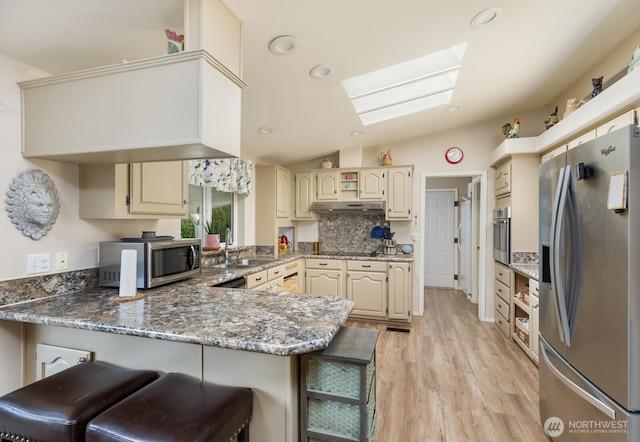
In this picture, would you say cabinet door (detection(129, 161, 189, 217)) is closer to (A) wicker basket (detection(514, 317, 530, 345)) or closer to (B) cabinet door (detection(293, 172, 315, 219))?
(B) cabinet door (detection(293, 172, 315, 219))

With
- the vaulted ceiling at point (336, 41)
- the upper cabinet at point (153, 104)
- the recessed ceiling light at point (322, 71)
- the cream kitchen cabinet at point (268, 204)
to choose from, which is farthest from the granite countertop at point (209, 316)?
the cream kitchen cabinet at point (268, 204)

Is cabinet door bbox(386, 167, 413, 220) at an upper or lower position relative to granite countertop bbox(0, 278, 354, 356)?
upper

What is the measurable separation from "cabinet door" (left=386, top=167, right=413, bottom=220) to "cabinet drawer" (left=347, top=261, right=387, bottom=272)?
0.67 m

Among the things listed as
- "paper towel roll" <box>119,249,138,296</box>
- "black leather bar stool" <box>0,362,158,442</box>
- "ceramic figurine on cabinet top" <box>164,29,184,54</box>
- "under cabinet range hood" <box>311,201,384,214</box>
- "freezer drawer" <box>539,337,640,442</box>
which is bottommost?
"freezer drawer" <box>539,337,640,442</box>

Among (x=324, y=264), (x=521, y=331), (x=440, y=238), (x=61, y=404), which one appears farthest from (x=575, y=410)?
(x=440, y=238)

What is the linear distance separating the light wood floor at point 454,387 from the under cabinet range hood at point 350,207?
1.57m

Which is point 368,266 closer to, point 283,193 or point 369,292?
point 369,292

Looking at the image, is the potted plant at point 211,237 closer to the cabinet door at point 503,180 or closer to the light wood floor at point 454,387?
the light wood floor at point 454,387

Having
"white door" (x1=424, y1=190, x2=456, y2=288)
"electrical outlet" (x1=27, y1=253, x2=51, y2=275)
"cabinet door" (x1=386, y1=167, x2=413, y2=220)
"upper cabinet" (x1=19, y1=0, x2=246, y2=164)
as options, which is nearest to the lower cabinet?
"upper cabinet" (x1=19, y1=0, x2=246, y2=164)

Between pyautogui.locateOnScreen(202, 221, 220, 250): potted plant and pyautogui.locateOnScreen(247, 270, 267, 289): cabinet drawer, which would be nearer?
pyautogui.locateOnScreen(247, 270, 267, 289): cabinet drawer

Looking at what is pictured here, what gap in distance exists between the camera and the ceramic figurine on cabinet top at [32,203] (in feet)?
4.96

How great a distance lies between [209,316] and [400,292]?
9.58 feet

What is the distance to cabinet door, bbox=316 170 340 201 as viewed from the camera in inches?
167

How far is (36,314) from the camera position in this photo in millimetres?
1311
